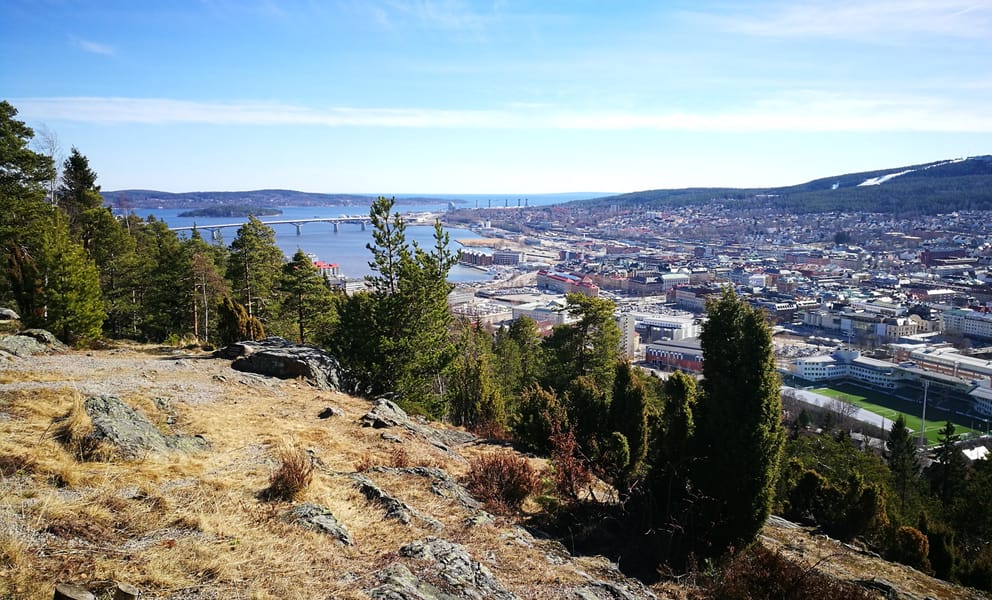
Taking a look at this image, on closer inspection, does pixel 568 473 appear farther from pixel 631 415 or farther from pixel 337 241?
pixel 337 241

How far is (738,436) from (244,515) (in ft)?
18.1

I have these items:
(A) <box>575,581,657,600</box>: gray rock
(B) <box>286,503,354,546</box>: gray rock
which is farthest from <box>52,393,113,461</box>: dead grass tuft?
(A) <box>575,581,657,600</box>: gray rock

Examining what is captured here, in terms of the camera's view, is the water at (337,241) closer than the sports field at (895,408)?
No

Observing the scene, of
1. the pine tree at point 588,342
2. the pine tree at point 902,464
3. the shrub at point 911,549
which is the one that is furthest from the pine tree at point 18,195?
the pine tree at point 902,464

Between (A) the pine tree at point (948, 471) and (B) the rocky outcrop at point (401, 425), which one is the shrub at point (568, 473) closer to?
(B) the rocky outcrop at point (401, 425)

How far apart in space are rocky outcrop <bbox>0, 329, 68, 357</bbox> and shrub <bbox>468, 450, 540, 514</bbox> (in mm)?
8456

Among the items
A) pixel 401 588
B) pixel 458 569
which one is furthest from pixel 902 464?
pixel 401 588

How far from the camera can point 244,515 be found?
4484mm

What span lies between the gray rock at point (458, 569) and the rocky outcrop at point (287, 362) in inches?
272

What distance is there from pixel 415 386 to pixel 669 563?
763cm

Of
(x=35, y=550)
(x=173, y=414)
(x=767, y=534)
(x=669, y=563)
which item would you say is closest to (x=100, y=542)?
(x=35, y=550)

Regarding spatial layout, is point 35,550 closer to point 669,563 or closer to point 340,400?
point 669,563

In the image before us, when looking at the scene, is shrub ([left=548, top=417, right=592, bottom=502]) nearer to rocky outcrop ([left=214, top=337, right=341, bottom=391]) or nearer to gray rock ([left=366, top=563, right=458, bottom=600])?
gray rock ([left=366, top=563, right=458, bottom=600])

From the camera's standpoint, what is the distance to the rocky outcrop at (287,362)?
35.7ft
